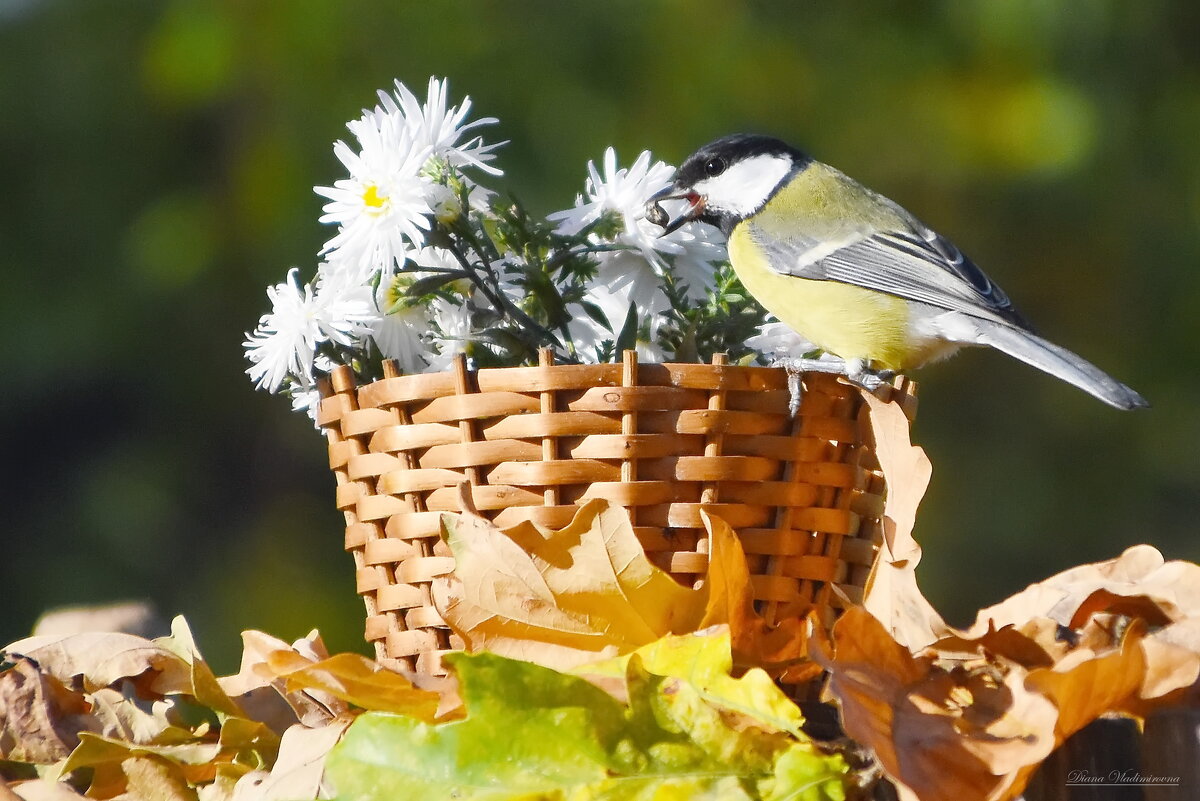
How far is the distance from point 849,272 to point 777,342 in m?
0.31

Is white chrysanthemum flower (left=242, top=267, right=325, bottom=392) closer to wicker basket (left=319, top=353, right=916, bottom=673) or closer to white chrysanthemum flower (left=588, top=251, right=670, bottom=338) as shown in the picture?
wicker basket (left=319, top=353, right=916, bottom=673)

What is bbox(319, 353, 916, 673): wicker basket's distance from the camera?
764 mm

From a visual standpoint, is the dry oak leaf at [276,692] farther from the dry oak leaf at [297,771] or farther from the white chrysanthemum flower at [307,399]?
the white chrysanthemum flower at [307,399]

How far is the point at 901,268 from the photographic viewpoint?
1333mm

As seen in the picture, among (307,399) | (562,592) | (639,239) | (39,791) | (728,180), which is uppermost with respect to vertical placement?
(728,180)

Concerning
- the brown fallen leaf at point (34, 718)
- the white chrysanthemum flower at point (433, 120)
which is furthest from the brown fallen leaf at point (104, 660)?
the white chrysanthemum flower at point (433, 120)

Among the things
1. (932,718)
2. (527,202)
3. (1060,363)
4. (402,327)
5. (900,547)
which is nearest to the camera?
(932,718)

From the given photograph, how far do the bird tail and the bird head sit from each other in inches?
10.9

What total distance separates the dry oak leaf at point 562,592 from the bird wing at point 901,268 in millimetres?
606

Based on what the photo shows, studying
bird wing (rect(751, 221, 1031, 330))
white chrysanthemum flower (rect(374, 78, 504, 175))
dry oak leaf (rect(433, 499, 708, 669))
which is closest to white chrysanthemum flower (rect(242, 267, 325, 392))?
white chrysanthemum flower (rect(374, 78, 504, 175))

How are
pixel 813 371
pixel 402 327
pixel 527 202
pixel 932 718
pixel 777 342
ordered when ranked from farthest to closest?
pixel 527 202, pixel 777 342, pixel 402 327, pixel 813 371, pixel 932 718

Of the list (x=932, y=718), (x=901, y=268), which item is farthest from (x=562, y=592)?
(x=901, y=268)

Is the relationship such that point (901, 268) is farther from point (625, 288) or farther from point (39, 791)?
point (39, 791)

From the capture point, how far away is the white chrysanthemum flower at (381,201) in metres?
0.84
